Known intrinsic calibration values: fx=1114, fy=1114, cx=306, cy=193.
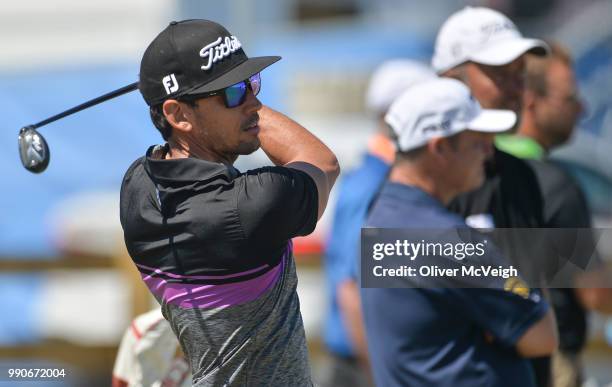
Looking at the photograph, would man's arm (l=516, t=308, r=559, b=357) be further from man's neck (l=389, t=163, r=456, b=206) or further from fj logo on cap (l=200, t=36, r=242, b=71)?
fj logo on cap (l=200, t=36, r=242, b=71)

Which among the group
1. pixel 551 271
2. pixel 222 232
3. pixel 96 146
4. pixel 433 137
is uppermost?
pixel 222 232

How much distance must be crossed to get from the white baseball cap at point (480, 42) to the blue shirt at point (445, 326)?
82cm

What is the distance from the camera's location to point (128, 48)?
1223 centimetres

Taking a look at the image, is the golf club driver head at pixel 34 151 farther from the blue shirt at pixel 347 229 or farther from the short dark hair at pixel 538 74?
the short dark hair at pixel 538 74

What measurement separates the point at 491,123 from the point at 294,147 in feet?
2.67

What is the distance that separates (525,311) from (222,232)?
1068 mm

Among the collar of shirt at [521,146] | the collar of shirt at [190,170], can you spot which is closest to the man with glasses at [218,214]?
the collar of shirt at [190,170]

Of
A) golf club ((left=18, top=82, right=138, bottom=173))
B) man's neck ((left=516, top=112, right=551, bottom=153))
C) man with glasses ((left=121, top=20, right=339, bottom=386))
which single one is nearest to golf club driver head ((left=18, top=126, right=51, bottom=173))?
golf club ((left=18, top=82, right=138, bottom=173))

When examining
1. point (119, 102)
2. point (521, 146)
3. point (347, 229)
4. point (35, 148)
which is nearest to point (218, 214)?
point (35, 148)

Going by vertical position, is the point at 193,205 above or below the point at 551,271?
above

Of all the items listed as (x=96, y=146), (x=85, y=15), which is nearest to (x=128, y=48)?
(x=85, y=15)

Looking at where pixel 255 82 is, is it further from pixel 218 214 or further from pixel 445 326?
pixel 445 326

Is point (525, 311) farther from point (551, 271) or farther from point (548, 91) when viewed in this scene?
point (548, 91)

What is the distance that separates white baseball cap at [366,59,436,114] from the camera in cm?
504
